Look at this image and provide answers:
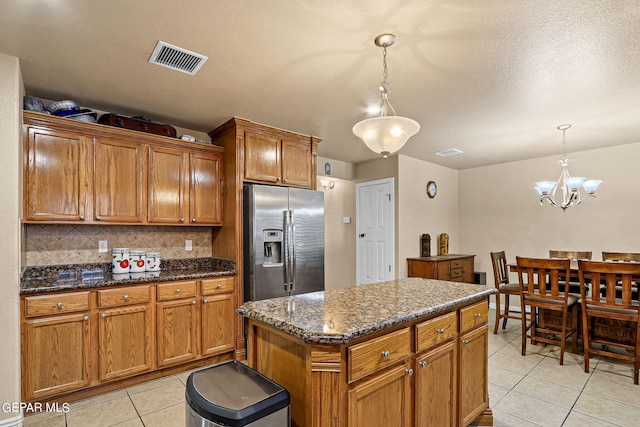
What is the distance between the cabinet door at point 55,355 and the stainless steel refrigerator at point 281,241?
1.44m

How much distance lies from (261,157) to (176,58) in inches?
59.6

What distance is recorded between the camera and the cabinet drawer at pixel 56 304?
2.40 meters

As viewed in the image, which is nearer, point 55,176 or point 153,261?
point 55,176

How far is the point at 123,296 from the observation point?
2.80 metres

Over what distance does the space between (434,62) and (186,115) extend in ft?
8.08

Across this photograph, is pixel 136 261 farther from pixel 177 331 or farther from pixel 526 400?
pixel 526 400

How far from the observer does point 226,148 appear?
3.72m

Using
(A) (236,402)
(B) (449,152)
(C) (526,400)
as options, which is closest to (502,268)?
(B) (449,152)

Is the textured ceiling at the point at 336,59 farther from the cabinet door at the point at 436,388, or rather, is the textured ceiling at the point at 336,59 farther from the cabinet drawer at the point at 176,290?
the cabinet door at the point at 436,388

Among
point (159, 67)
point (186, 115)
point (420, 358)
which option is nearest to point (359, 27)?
point (159, 67)

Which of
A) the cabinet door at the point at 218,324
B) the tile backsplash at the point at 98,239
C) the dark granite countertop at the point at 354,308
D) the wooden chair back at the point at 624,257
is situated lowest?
the cabinet door at the point at 218,324

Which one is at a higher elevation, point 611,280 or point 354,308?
point 354,308

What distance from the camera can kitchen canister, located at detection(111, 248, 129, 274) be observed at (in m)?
3.13

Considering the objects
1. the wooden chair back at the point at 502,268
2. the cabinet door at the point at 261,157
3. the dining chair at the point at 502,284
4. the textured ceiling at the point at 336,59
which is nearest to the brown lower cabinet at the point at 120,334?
the cabinet door at the point at 261,157
